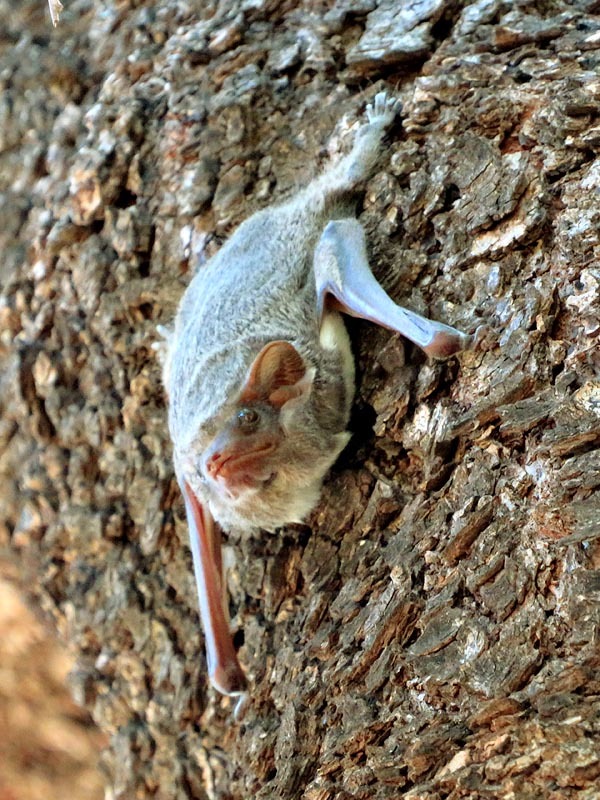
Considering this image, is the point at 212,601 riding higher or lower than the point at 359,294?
lower

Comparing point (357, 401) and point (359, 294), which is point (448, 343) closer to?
point (359, 294)

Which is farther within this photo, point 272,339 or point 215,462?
point 272,339

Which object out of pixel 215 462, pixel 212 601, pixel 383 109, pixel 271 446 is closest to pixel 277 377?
pixel 271 446

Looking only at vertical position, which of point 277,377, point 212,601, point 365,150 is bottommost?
point 212,601

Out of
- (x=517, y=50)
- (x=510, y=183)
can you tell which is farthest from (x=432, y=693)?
(x=517, y=50)

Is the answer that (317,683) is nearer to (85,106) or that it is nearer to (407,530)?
(407,530)

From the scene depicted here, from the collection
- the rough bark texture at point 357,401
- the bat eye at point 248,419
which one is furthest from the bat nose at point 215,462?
the rough bark texture at point 357,401

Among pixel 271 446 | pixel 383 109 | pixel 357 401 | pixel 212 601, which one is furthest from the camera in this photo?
pixel 383 109
